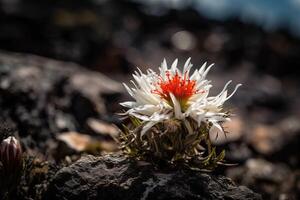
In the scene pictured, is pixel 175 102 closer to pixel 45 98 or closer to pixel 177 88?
pixel 177 88

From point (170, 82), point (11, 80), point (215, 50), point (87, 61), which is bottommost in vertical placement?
point (170, 82)

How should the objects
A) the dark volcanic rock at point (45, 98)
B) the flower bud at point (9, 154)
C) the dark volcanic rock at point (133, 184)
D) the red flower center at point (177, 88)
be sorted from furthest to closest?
the dark volcanic rock at point (45, 98) → the flower bud at point (9, 154) → the red flower center at point (177, 88) → the dark volcanic rock at point (133, 184)

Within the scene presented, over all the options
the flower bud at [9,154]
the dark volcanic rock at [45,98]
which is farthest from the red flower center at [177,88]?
the dark volcanic rock at [45,98]

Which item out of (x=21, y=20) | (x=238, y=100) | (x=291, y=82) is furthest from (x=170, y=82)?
(x=291, y=82)

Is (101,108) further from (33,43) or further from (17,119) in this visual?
(33,43)

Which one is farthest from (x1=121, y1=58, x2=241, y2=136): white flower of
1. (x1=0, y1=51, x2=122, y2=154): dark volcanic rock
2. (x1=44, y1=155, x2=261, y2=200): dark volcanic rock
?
(x1=0, y1=51, x2=122, y2=154): dark volcanic rock

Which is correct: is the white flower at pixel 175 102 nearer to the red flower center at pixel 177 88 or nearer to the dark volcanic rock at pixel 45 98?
the red flower center at pixel 177 88
